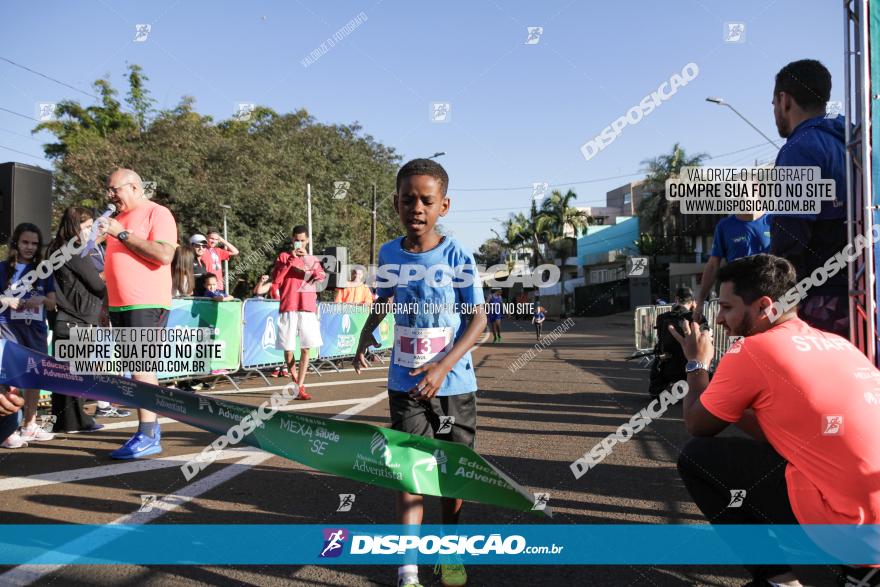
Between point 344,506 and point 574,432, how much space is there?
3.07 meters

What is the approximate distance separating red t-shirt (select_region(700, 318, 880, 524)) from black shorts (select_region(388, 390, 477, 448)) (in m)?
1.08

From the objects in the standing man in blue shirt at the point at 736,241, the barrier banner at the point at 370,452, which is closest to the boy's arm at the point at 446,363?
the barrier banner at the point at 370,452

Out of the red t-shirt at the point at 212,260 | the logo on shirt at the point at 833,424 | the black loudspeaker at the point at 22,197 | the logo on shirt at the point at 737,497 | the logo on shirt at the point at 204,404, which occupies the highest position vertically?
the black loudspeaker at the point at 22,197

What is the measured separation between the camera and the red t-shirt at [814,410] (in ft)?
6.62

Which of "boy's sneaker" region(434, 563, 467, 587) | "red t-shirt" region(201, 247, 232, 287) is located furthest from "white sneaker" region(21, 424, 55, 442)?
"red t-shirt" region(201, 247, 232, 287)

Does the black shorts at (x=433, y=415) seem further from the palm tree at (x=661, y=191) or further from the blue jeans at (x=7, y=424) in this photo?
the palm tree at (x=661, y=191)

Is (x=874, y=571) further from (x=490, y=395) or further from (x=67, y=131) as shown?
(x=67, y=131)

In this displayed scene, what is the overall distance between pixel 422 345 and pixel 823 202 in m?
2.35

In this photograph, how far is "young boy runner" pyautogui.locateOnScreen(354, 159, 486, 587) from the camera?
109 inches

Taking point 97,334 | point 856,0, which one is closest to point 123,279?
point 97,334

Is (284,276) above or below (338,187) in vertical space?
below

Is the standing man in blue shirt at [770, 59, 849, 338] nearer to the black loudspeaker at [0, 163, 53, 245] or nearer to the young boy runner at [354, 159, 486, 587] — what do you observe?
the young boy runner at [354, 159, 486, 587]

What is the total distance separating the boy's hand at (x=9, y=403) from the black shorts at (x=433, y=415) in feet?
5.37

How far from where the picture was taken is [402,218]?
2848 mm
